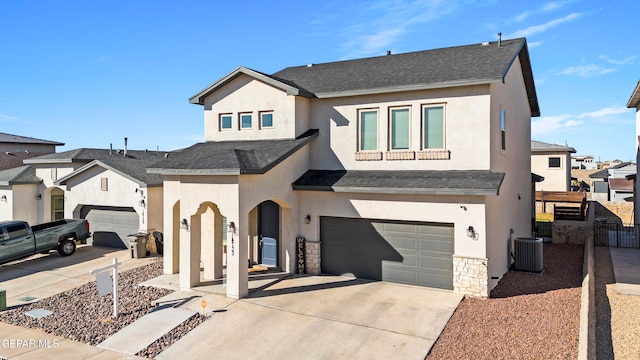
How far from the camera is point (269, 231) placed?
1525 centimetres

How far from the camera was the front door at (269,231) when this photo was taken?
15.0 metres

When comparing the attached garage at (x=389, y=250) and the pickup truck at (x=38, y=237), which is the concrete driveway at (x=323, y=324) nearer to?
the attached garage at (x=389, y=250)

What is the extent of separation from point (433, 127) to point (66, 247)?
16.6m

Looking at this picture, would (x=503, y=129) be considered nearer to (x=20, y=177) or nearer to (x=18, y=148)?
(x=20, y=177)

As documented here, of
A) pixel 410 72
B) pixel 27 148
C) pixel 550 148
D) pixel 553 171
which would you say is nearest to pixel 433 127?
pixel 410 72

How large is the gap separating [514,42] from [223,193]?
12.7m

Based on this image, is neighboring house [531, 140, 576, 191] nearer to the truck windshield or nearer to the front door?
the front door

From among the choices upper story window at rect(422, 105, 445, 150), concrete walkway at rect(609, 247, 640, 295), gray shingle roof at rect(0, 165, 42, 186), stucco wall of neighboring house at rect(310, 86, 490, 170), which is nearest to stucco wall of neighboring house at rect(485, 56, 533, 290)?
stucco wall of neighboring house at rect(310, 86, 490, 170)

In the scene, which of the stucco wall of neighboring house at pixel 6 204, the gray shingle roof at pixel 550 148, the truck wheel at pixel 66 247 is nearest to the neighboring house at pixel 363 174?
the truck wheel at pixel 66 247

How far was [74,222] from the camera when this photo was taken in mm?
18438

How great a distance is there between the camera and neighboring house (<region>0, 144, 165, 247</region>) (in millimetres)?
18359

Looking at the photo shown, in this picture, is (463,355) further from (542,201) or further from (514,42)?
(542,201)

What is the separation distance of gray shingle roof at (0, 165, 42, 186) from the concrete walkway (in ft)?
89.6

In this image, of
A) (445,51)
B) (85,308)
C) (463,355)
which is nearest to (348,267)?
(463,355)
